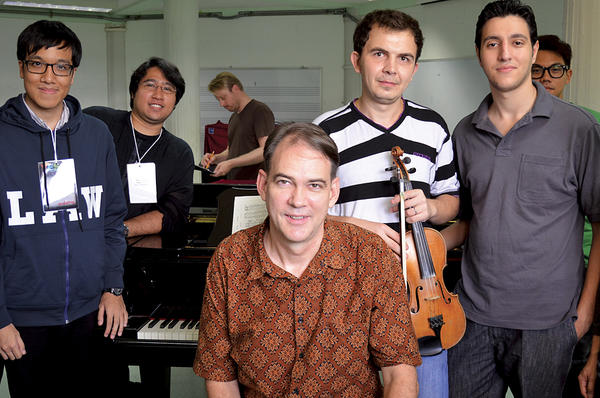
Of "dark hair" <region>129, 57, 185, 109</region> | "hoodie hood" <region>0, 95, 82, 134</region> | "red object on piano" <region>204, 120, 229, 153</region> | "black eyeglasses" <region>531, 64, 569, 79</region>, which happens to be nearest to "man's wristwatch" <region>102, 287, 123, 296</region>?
"hoodie hood" <region>0, 95, 82, 134</region>

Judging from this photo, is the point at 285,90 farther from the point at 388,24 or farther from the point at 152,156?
the point at 388,24

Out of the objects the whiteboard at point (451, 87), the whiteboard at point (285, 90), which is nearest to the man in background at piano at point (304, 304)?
the whiteboard at point (451, 87)

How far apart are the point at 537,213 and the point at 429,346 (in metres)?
0.61

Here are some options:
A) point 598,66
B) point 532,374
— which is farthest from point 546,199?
point 598,66

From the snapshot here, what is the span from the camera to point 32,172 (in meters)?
2.29

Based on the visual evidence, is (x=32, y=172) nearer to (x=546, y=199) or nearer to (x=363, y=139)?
(x=363, y=139)

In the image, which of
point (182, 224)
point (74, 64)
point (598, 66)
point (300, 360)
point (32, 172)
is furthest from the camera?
point (598, 66)

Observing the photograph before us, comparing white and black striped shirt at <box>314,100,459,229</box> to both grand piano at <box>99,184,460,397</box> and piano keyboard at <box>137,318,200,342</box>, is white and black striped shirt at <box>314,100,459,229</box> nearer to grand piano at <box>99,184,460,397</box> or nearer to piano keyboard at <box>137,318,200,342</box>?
grand piano at <box>99,184,460,397</box>

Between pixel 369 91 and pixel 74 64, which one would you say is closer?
pixel 369 91

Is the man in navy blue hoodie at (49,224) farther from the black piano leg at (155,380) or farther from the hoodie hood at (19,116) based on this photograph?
the black piano leg at (155,380)

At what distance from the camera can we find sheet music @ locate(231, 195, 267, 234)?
2572 millimetres

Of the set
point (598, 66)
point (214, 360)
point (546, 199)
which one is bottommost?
point (214, 360)

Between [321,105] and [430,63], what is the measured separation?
8.61 ft

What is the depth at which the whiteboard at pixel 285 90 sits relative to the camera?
11516mm
